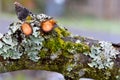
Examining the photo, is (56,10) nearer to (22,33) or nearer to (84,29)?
(84,29)

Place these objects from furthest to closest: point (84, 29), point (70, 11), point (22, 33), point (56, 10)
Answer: point (70, 11) → point (56, 10) → point (84, 29) → point (22, 33)

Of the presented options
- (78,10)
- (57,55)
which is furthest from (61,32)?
(78,10)

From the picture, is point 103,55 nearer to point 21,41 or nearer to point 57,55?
point 57,55

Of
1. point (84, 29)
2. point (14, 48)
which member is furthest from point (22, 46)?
point (84, 29)

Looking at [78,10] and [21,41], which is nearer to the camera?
[21,41]

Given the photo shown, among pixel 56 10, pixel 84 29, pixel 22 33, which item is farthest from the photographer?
pixel 56 10

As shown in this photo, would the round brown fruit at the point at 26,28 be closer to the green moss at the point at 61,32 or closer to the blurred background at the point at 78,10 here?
the green moss at the point at 61,32
